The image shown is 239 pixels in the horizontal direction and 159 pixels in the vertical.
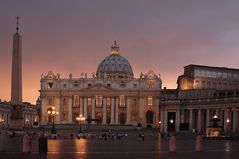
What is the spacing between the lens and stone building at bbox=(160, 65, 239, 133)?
91688 mm

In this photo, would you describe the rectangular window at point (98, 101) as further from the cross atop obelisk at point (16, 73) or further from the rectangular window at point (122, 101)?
the cross atop obelisk at point (16, 73)

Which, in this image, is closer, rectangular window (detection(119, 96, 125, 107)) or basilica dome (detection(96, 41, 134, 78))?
rectangular window (detection(119, 96, 125, 107))

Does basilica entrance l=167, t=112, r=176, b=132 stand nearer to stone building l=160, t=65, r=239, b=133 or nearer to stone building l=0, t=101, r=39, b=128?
stone building l=160, t=65, r=239, b=133

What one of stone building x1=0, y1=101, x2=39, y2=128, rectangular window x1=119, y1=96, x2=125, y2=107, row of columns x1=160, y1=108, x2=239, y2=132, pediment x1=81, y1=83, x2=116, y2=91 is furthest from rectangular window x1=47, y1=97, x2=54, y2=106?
row of columns x1=160, y1=108, x2=239, y2=132

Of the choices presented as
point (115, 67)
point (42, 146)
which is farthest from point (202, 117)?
point (42, 146)

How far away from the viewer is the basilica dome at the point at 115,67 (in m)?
156

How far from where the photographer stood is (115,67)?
15588 cm

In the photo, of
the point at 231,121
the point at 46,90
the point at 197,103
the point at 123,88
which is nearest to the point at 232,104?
the point at 231,121

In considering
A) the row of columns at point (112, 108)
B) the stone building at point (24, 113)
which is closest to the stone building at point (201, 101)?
the row of columns at point (112, 108)

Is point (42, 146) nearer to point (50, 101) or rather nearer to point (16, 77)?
point (16, 77)

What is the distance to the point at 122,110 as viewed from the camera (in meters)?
133

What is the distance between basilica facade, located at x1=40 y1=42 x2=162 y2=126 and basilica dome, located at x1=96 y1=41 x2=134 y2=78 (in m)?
21.4

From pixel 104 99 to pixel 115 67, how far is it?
2534 cm

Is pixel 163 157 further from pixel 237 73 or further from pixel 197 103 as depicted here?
pixel 237 73
